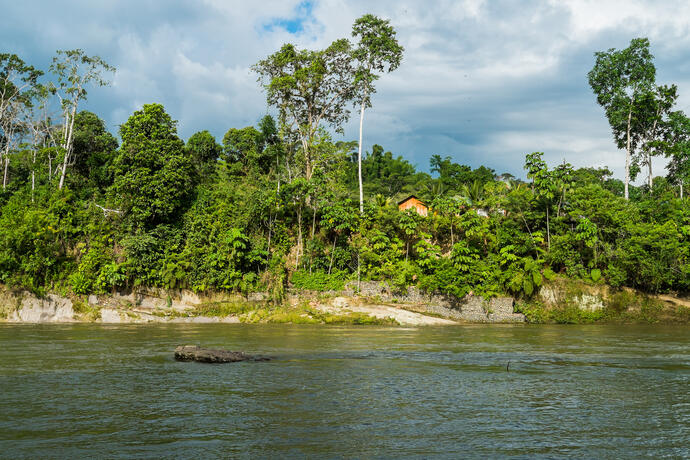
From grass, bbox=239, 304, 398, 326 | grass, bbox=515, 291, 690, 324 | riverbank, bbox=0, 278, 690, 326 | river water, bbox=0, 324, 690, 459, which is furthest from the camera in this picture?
grass, bbox=515, 291, 690, 324

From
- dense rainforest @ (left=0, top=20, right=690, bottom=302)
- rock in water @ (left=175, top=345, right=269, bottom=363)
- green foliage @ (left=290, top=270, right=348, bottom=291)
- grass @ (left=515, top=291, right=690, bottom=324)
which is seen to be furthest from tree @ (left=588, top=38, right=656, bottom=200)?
rock in water @ (left=175, top=345, right=269, bottom=363)

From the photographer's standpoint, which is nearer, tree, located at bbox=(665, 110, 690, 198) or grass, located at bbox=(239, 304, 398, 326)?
grass, located at bbox=(239, 304, 398, 326)

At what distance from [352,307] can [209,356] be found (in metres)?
17.1

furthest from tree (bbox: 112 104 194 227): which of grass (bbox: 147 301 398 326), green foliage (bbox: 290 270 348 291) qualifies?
green foliage (bbox: 290 270 348 291)

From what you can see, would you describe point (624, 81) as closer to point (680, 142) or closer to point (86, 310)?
point (680, 142)

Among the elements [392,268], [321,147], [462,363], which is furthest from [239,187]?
[462,363]

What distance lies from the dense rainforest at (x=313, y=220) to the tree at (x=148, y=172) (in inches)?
4.2

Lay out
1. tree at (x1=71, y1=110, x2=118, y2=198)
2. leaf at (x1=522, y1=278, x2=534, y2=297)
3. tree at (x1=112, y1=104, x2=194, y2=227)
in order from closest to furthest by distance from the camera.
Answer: leaf at (x1=522, y1=278, x2=534, y2=297), tree at (x1=112, y1=104, x2=194, y2=227), tree at (x1=71, y1=110, x2=118, y2=198)

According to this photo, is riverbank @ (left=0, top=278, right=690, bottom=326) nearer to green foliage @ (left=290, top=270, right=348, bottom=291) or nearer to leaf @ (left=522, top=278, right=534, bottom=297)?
green foliage @ (left=290, top=270, right=348, bottom=291)

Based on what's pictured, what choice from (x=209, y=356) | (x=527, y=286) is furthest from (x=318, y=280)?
(x=209, y=356)

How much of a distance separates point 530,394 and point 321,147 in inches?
1163

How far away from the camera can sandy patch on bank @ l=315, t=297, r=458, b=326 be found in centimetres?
2997

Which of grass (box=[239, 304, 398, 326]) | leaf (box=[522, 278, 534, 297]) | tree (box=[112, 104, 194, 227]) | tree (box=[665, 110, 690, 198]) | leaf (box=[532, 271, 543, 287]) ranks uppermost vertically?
tree (box=[665, 110, 690, 198])

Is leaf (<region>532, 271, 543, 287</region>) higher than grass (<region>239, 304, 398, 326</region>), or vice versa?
leaf (<region>532, 271, 543, 287</region>)
